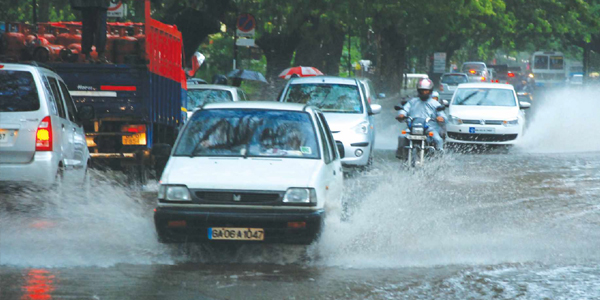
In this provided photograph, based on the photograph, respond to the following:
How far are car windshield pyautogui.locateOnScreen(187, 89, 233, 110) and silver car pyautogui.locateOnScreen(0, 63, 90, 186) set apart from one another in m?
8.18

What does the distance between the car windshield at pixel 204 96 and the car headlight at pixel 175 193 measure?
10.6m

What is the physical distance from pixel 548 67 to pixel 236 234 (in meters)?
77.4

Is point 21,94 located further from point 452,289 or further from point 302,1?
point 302,1

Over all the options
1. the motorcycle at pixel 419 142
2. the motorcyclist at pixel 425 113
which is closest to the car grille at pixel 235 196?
the motorcycle at pixel 419 142

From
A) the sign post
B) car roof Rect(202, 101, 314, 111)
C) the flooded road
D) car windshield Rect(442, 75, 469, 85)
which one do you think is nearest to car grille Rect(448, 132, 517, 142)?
the flooded road

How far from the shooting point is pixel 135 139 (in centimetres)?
1452

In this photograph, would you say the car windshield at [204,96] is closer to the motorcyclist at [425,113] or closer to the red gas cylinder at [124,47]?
the red gas cylinder at [124,47]

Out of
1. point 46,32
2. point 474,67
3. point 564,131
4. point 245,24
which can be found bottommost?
point 564,131

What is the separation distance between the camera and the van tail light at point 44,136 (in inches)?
429

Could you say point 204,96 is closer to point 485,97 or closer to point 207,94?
point 207,94

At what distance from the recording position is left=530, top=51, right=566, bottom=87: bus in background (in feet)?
271

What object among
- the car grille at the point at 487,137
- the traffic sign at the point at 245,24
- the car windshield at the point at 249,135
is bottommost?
the car grille at the point at 487,137

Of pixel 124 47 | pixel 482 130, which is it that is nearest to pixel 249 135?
pixel 124 47

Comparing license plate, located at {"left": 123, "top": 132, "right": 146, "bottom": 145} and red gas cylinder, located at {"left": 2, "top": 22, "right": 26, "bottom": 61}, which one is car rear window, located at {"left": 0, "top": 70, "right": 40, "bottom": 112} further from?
red gas cylinder, located at {"left": 2, "top": 22, "right": 26, "bottom": 61}
